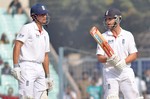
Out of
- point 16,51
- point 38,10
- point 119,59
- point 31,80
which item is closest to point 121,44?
point 119,59

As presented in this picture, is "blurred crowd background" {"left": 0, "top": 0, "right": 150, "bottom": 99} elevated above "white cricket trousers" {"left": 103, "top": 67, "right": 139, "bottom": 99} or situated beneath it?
elevated above

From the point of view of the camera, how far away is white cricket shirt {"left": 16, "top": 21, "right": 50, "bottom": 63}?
1166 centimetres

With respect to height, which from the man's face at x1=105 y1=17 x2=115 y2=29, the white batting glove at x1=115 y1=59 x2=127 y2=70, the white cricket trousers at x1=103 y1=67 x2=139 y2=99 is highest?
the man's face at x1=105 y1=17 x2=115 y2=29

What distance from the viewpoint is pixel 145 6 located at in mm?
21609

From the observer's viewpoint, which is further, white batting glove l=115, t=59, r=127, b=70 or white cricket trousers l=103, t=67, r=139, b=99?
white cricket trousers l=103, t=67, r=139, b=99

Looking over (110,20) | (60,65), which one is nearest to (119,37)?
(110,20)

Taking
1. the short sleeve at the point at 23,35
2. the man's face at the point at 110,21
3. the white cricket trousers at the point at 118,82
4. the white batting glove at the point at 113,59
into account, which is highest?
the man's face at the point at 110,21

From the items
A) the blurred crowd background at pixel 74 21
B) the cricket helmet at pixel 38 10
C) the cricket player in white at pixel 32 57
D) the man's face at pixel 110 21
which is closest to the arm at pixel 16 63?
the cricket player in white at pixel 32 57

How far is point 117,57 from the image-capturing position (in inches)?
453

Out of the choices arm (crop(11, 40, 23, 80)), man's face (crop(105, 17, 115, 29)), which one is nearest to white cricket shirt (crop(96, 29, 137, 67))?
man's face (crop(105, 17, 115, 29))

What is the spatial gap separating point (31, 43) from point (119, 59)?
57.7 inches

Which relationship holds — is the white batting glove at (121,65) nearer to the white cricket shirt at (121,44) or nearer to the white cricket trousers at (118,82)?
the white cricket trousers at (118,82)

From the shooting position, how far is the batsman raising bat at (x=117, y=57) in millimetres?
11605

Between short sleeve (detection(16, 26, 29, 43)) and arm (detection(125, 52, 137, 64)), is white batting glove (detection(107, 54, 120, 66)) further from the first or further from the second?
short sleeve (detection(16, 26, 29, 43))
